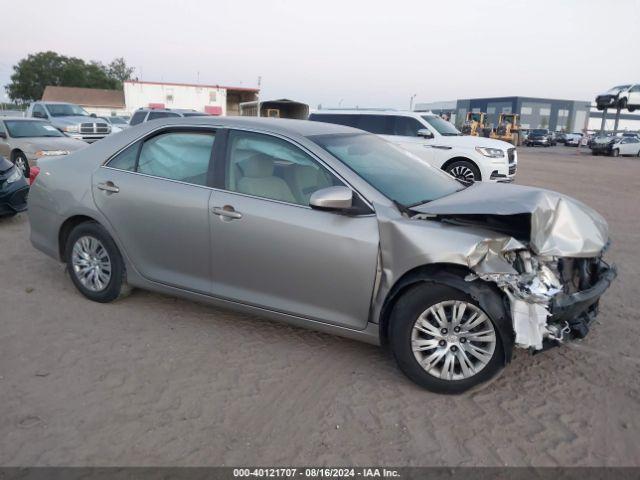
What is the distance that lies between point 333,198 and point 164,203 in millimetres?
1509

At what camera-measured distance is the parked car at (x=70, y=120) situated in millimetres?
17859

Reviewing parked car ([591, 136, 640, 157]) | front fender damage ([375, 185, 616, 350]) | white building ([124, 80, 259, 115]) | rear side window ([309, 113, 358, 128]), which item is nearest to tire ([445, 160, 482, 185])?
rear side window ([309, 113, 358, 128])

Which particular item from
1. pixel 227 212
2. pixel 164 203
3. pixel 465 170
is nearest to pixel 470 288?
pixel 227 212

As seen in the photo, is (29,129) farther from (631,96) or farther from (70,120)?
(631,96)

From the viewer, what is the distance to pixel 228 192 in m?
3.84

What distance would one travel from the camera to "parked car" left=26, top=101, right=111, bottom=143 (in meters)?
17.9

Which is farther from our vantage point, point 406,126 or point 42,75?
point 42,75

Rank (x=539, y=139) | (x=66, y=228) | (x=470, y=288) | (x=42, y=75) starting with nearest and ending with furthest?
(x=470, y=288), (x=66, y=228), (x=539, y=139), (x=42, y=75)

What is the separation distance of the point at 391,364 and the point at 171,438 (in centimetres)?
160

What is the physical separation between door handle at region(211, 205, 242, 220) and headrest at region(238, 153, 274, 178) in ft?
0.98

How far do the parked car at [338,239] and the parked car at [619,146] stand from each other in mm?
34900

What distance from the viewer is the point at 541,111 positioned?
9000cm

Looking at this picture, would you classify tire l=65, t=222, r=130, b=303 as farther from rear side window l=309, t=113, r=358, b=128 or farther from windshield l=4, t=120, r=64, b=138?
windshield l=4, t=120, r=64, b=138

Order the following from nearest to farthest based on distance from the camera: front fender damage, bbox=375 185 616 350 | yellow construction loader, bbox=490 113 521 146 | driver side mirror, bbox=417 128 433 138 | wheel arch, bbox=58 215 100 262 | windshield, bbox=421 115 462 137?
front fender damage, bbox=375 185 616 350, wheel arch, bbox=58 215 100 262, driver side mirror, bbox=417 128 433 138, windshield, bbox=421 115 462 137, yellow construction loader, bbox=490 113 521 146
